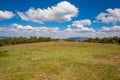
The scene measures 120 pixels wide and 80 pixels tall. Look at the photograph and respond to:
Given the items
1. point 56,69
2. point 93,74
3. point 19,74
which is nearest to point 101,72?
point 93,74

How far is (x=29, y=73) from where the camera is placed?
18.4 meters

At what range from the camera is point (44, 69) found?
2014 cm

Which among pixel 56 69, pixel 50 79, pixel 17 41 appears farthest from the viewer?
pixel 17 41

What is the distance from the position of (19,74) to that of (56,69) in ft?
16.0

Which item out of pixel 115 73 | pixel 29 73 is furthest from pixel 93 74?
pixel 29 73

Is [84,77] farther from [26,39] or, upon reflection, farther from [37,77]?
[26,39]

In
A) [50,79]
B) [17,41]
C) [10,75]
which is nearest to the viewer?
[50,79]

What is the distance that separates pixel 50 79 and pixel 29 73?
341 centimetres

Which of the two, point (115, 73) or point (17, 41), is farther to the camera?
point (17, 41)

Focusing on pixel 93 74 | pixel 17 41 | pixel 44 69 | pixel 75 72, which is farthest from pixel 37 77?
pixel 17 41

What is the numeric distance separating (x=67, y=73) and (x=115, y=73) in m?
5.81

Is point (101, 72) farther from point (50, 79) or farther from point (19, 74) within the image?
point (19, 74)

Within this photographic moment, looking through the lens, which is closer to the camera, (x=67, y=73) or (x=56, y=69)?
(x=67, y=73)

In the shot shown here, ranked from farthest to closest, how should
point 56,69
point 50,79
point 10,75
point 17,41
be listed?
point 17,41 → point 56,69 → point 10,75 → point 50,79
